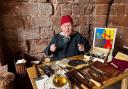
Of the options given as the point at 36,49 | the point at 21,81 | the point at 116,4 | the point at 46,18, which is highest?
the point at 116,4

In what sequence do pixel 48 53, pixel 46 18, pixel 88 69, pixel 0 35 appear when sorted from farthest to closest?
pixel 46 18
pixel 0 35
pixel 48 53
pixel 88 69

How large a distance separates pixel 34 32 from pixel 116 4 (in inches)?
46.7

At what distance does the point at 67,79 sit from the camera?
1088mm

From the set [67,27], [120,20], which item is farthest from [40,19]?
[120,20]

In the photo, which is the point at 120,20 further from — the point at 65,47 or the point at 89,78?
the point at 89,78

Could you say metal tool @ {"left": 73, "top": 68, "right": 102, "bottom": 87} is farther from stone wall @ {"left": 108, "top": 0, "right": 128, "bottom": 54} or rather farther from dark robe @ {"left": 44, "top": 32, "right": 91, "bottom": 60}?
stone wall @ {"left": 108, "top": 0, "right": 128, "bottom": 54}

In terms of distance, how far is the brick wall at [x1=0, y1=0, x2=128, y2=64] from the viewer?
199 centimetres

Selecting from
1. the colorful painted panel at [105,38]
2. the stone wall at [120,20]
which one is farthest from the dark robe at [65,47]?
the stone wall at [120,20]

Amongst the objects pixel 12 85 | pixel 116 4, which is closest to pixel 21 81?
pixel 12 85

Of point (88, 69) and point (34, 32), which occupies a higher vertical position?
point (34, 32)

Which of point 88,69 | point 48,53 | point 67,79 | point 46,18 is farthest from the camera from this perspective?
point 46,18

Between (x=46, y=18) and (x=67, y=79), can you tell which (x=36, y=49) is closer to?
(x=46, y=18)

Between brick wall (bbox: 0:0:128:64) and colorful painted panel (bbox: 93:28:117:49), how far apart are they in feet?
1.50

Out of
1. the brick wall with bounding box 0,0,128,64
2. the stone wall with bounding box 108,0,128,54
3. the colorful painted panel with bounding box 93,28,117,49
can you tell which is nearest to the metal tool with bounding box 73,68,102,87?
the colorful painted panel with bounding box 93,28,117,49
